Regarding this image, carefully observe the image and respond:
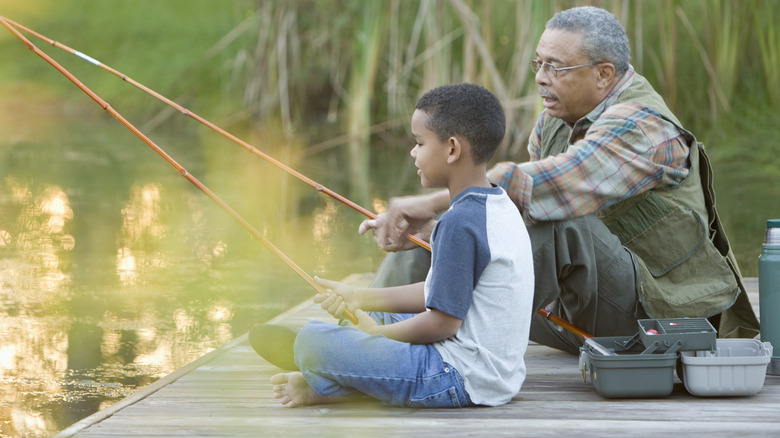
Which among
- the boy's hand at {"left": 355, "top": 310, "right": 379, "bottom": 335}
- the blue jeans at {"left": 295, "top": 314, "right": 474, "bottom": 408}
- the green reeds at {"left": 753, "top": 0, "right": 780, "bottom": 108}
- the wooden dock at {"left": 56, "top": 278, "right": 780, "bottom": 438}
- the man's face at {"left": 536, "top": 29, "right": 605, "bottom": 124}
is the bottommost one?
the wooden dock at {"left": 56, "top": 278, "right": 780, "bottom": 438}

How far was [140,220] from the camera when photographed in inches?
232

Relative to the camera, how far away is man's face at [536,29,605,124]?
2584 mm

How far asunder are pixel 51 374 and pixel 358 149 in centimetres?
718

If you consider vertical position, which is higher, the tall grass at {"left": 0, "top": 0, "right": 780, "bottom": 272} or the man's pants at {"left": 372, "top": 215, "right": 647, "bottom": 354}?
the tall grass at {"left": 0, "top": 0, "right": 780, "bottom": 272}

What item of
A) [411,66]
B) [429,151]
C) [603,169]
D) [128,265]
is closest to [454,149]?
[429,151]

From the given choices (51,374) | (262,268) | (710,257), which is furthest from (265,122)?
(710,257)

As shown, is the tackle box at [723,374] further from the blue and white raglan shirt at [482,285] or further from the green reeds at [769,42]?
the green reeds at [769,42]

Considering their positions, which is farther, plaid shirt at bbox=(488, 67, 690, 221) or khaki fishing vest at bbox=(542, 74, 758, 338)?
khaki fishing vest at bbox=(542, 74, 758, 338)

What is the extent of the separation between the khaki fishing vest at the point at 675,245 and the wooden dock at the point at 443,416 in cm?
19

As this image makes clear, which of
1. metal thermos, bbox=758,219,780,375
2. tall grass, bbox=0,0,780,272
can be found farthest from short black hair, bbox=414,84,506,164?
tall grass, bbox=0,0,780,272

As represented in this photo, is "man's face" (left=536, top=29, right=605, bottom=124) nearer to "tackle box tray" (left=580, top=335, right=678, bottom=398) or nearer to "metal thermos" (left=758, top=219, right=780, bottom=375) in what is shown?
"metal thermos" (left=758, top=219, right=780, bottom=375)

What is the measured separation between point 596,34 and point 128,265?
2.86 meters

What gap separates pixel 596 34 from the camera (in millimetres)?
2584

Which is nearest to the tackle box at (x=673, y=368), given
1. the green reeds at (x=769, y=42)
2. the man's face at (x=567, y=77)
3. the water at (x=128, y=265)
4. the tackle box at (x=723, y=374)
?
the tackle box at (x=723, y=374)
